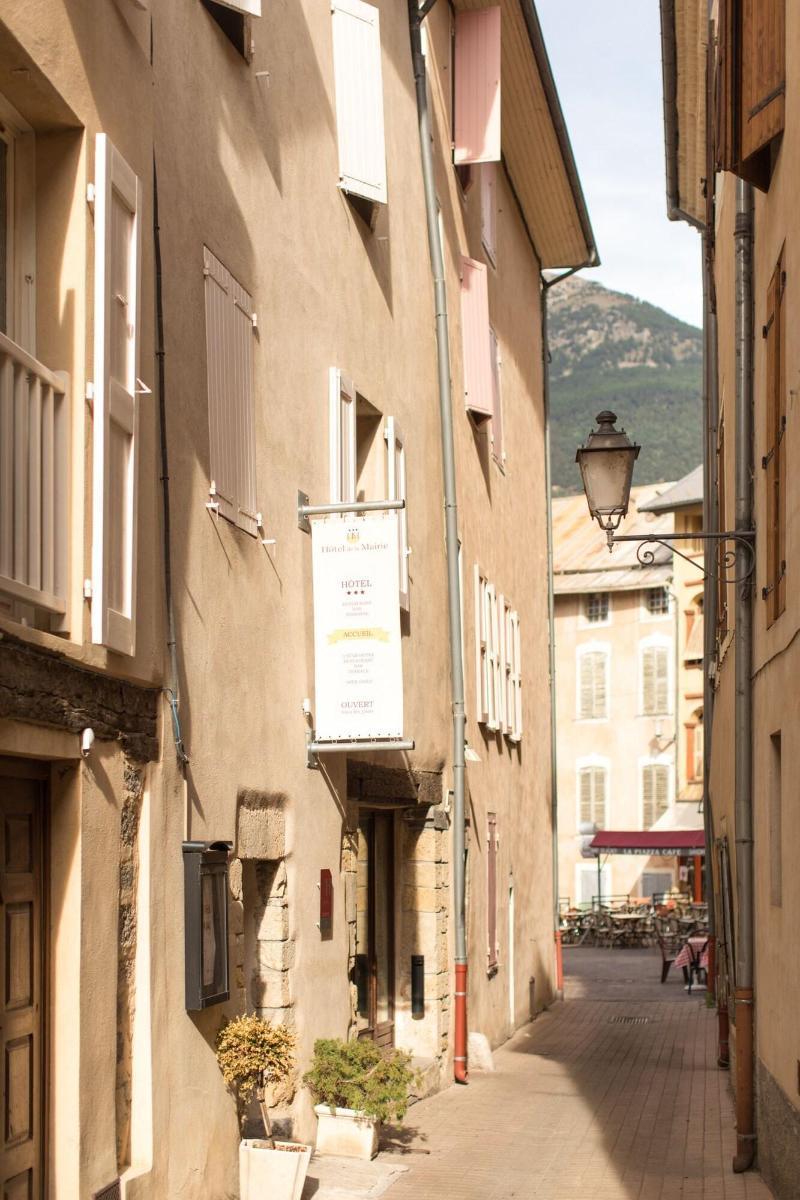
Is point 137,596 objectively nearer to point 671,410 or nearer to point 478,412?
point 478,412

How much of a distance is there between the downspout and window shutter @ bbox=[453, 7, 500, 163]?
28.2 feet

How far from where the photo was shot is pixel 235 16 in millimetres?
8562

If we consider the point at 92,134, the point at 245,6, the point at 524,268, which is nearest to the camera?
the point at 92,134

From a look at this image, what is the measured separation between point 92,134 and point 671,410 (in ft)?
447

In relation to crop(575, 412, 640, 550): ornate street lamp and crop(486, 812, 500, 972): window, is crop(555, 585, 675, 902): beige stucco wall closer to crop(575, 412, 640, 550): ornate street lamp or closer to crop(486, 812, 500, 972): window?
crop(486, 812, 500, 972): window

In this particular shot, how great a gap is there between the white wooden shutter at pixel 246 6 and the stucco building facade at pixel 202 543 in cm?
3

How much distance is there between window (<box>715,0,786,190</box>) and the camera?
332 inches

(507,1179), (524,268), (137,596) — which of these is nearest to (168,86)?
(137,596)

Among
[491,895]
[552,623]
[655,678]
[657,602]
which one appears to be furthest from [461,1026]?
[657,602]

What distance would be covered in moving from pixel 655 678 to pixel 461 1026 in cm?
2735

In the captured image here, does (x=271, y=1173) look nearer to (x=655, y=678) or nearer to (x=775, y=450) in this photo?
(x=775, y=450)

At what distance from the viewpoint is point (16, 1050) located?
5.77m

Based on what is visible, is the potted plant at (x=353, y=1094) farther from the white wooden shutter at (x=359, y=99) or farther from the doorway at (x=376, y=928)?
the white wooden shutter at (x=359, y=99)

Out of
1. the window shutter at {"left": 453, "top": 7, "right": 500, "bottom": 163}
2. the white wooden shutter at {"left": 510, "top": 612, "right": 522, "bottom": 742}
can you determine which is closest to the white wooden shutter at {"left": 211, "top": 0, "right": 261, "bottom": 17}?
the window shutter at {"left": 453, "top": 7, "right": 500, "bottom": 163}
